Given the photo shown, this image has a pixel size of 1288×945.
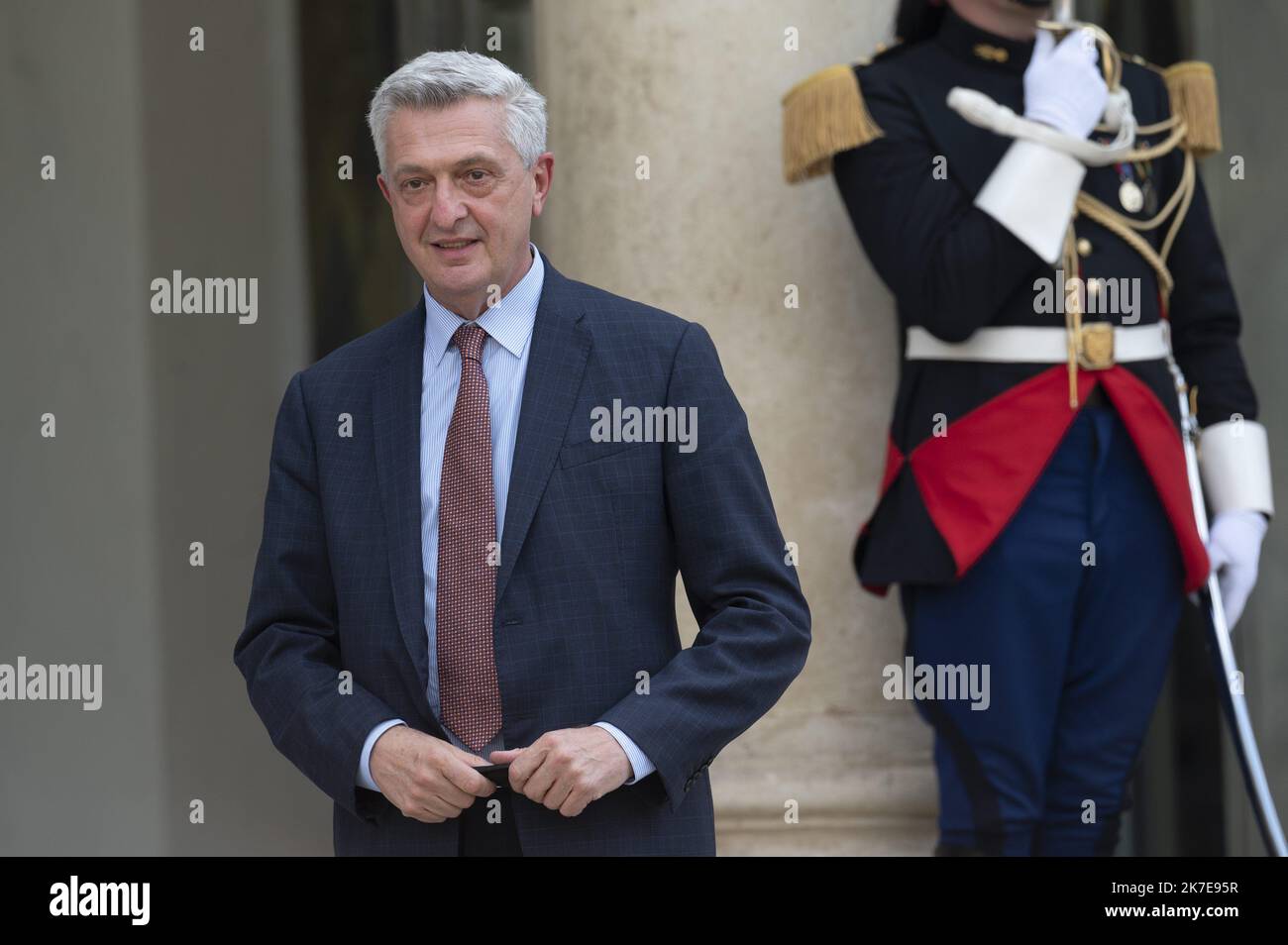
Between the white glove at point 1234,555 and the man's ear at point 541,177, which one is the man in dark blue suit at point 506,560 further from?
the white glove at point 1234,555

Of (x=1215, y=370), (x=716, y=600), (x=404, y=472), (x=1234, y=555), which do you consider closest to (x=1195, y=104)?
(x=1215, y=370)

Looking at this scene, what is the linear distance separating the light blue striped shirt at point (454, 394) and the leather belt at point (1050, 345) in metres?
1.38

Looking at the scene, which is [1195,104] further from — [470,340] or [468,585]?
[468,585]

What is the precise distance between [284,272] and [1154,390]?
8.74 feet

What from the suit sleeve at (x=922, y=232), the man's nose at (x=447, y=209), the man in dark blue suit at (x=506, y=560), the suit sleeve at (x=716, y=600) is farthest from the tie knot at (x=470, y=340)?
the suit sleeve at (x=922, y=232)

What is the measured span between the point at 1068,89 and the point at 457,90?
165 centimetres

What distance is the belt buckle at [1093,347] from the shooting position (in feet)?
12.2

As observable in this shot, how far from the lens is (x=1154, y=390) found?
379 centimetres

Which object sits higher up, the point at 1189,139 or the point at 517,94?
the point at 1189,139

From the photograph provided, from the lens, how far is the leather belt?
12.2ft

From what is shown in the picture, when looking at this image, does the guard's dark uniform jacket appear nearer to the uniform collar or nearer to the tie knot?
the uniform collar
